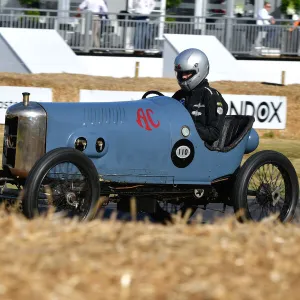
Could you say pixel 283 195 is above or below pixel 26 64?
below

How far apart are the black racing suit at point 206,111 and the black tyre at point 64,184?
136 cm

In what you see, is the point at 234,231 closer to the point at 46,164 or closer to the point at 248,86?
the point at 46,164

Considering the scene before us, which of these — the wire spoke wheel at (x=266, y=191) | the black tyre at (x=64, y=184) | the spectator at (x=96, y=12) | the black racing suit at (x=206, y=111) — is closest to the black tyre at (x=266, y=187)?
the wire spoke wheel at (x=266, y=191)

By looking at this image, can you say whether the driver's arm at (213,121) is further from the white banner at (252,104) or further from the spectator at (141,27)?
the spectator at (141,27)

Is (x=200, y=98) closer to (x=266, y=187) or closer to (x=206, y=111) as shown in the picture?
(x=206, y=111)

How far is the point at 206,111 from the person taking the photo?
28.4 feet

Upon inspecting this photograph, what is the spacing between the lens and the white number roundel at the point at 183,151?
331 inches

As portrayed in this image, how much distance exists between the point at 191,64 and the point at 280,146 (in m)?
8.36

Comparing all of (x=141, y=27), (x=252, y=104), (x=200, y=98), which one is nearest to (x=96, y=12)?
(x=141, y=27)

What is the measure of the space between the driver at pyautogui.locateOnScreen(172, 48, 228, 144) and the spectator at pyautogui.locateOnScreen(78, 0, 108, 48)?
14.0m

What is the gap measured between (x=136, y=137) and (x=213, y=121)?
32.3 inches

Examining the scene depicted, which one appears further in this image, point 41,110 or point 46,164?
point 41,110

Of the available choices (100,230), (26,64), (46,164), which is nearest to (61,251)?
(100,230)

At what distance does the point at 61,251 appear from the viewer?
431 centimetres
